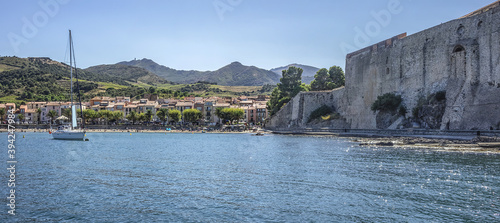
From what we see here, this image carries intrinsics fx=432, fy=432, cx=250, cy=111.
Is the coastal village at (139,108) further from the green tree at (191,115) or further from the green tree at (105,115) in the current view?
the green tree at (105,115)

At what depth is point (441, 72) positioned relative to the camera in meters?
34.0

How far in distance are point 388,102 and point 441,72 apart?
6298mm

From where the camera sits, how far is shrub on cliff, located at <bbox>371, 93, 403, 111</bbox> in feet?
127

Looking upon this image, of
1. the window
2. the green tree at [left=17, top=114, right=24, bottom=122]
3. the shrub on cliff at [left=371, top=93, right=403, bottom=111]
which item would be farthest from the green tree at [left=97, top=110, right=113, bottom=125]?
the window

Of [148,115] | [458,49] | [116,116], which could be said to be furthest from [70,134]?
[458,49]

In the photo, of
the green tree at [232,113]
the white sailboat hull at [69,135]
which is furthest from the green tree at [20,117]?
the white sailboat hull at [69,135]

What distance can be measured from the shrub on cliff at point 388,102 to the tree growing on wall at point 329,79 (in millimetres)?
20437

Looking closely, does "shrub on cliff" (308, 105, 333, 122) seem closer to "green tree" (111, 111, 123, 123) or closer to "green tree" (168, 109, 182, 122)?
"green tree" (168, 109, 182, 122)

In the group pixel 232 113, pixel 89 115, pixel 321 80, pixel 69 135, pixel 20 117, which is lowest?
pixel 69 135

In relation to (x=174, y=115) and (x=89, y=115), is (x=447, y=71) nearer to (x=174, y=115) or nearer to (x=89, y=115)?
(x=174, y=115)

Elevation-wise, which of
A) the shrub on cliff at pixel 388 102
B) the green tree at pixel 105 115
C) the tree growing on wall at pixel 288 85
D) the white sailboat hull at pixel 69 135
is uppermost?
the tree growing on wall at pixel 288 85

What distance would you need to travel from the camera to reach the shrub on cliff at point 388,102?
127ft

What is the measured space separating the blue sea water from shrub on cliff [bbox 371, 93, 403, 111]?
18.6 metres

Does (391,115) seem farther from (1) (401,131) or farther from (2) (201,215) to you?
(2) (201,215)
